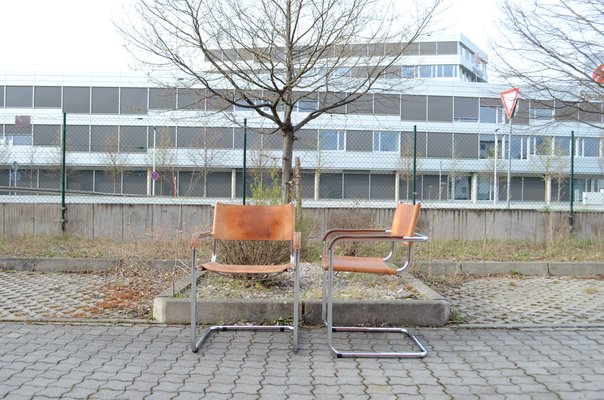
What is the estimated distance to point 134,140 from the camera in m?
22.5

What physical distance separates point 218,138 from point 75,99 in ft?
59.7

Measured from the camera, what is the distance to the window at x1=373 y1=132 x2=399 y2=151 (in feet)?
53.9

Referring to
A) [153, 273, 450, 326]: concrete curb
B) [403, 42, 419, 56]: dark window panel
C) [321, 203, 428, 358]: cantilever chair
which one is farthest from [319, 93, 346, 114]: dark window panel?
[153, 273, 450, 326]: concrete curb

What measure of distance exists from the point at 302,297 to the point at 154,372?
1.90 metres

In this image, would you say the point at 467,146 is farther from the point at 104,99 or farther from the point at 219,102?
the point at 104,99

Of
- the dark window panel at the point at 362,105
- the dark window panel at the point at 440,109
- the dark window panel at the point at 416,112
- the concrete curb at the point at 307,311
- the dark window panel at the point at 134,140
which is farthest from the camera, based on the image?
the dark window panel at the point at 416,112

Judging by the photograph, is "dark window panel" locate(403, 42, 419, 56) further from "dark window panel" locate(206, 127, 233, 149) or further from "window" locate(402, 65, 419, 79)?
"dark window panel" locate(206, 127, 233, 149)

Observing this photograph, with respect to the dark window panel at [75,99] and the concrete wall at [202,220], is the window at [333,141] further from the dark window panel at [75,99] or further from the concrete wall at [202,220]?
the dark window panel at [75,99]

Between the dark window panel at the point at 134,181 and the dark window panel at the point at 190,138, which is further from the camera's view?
the dark window panel at the point at 134,181

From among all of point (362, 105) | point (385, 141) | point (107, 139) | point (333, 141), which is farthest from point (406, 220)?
point (107, 139)

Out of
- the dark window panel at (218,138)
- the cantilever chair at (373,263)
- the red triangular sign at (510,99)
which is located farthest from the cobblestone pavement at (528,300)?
the dark window panel at (218,138)

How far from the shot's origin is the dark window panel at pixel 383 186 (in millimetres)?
13539

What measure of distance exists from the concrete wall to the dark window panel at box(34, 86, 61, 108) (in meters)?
23.6

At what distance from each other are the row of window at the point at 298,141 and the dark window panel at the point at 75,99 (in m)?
8.04
